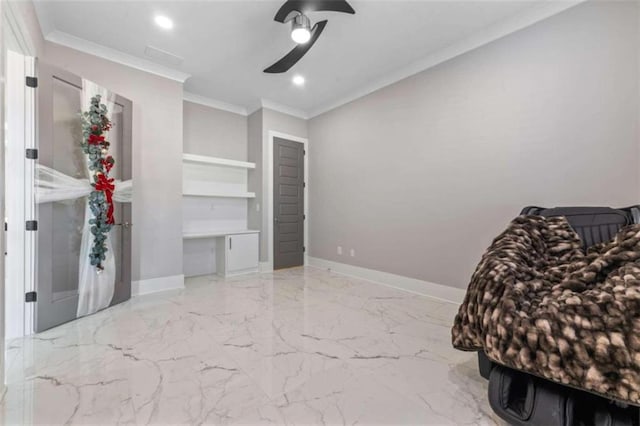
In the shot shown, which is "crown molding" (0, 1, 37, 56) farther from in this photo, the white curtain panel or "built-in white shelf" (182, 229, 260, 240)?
"built-in white shelf" (182, 229, 260, 240)

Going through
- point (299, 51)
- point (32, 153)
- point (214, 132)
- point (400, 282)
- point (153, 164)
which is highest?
point (299, 51)

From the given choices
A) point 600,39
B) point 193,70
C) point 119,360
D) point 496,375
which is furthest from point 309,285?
point 600,39

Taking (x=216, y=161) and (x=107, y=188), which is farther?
(x=216, y=161)

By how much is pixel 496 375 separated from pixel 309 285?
2614mm

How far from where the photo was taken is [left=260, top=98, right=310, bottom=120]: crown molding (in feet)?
14.7

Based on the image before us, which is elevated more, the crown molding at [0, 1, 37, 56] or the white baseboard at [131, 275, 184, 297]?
the crown molding at [0, 1, 37, 56]

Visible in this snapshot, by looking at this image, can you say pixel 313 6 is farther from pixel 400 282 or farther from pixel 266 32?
pixel 400 282

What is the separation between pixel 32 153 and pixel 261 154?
2.73 m

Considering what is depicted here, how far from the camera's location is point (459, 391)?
1603 mm

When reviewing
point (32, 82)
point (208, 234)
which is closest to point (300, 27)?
point (32, 82)

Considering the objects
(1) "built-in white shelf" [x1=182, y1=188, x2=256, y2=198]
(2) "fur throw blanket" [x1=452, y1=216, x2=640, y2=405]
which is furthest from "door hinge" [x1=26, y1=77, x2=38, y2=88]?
(2) "fur throw blanket" [x1=452, y1=216, x2=640, y2=405]

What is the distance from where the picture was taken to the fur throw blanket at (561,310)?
1.07 m

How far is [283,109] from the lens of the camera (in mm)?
4711

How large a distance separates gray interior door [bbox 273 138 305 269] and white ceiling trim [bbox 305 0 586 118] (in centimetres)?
149
